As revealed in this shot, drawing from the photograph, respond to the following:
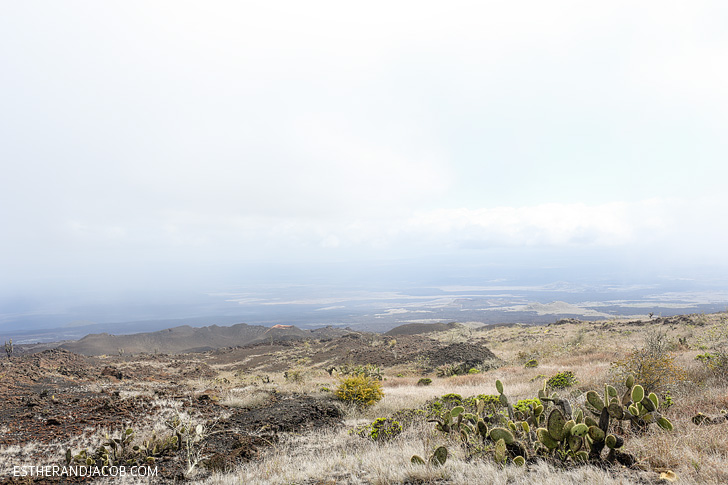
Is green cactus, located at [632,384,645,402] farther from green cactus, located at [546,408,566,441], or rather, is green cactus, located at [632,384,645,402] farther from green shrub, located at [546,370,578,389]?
green shrub, located at [546,370,578,389]

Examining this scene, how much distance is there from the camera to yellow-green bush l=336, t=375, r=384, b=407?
34.3 ft

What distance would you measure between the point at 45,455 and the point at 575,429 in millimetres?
9742

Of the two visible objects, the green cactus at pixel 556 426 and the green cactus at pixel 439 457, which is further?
the green cactus at pixel 439 457

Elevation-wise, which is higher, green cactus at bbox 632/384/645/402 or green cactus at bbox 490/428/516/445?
green cactus at bbox 632/384/645/402

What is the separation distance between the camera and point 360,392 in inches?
417

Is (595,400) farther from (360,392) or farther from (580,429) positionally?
(360,392)

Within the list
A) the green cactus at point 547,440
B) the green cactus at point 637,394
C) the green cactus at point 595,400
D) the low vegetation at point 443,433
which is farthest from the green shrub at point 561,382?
the green cactus at point 547,440

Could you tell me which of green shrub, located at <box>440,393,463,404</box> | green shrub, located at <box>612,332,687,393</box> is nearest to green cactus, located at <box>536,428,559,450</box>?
green shrub, located at <box>440,393,463,404</box>

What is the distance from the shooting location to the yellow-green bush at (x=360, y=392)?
1045 centimetres

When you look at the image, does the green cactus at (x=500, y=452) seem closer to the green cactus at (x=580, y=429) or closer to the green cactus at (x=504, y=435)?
the green cactus at (x=504, y=435)

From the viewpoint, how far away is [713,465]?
3.68m

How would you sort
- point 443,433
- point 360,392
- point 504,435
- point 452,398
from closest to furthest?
point 504,435 < point 443,433 < point 452,398 < point 360,392

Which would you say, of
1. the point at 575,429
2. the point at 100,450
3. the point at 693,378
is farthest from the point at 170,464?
the point at 693,378

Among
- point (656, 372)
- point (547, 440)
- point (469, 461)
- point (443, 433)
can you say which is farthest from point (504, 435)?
point (656, 372)
